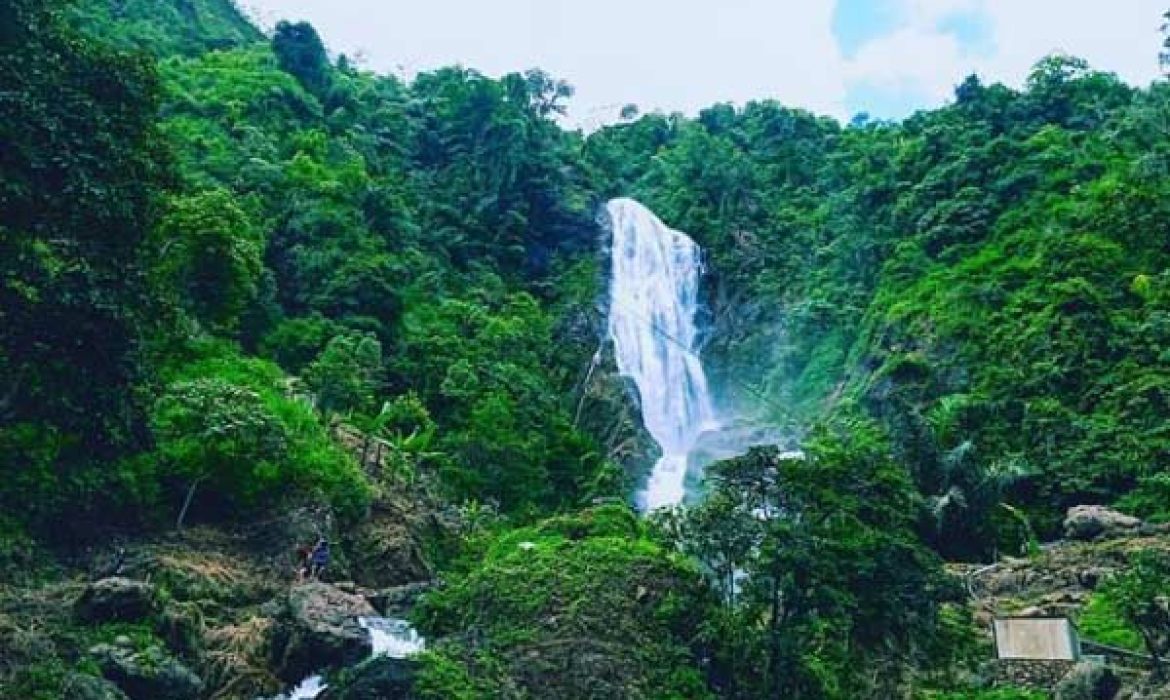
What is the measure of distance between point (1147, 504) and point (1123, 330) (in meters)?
6.54

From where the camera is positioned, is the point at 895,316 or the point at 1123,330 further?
the point at 895,316

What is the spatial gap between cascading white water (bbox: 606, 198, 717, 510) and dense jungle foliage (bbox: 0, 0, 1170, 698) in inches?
56.1

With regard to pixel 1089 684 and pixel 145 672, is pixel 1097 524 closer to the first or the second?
pixel 1089 684

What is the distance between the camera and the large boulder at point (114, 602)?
14062 mm

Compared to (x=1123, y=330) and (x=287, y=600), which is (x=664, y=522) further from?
(x=1123, y=330)

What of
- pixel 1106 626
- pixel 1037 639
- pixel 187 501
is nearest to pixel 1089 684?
pixel 1037 639

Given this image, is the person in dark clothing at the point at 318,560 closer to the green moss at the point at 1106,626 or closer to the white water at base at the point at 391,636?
the white water at base at the point at 391,636

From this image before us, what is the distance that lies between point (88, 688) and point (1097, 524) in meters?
21.3

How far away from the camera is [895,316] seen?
3734 centimetres

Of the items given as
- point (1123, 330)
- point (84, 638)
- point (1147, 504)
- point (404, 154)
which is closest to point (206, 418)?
point (84, 638)

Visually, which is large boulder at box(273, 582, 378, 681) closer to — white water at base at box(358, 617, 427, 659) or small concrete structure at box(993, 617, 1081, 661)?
white water at base at box(358, 617, 427, 659)

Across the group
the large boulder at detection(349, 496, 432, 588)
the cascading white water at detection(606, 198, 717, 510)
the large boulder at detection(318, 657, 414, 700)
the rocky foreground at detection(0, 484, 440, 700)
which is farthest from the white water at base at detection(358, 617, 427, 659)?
the cascading white water at detection(606, 198, 717, 510)

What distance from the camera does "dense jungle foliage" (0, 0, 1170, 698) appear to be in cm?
1310

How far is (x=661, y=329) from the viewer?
43094mm
